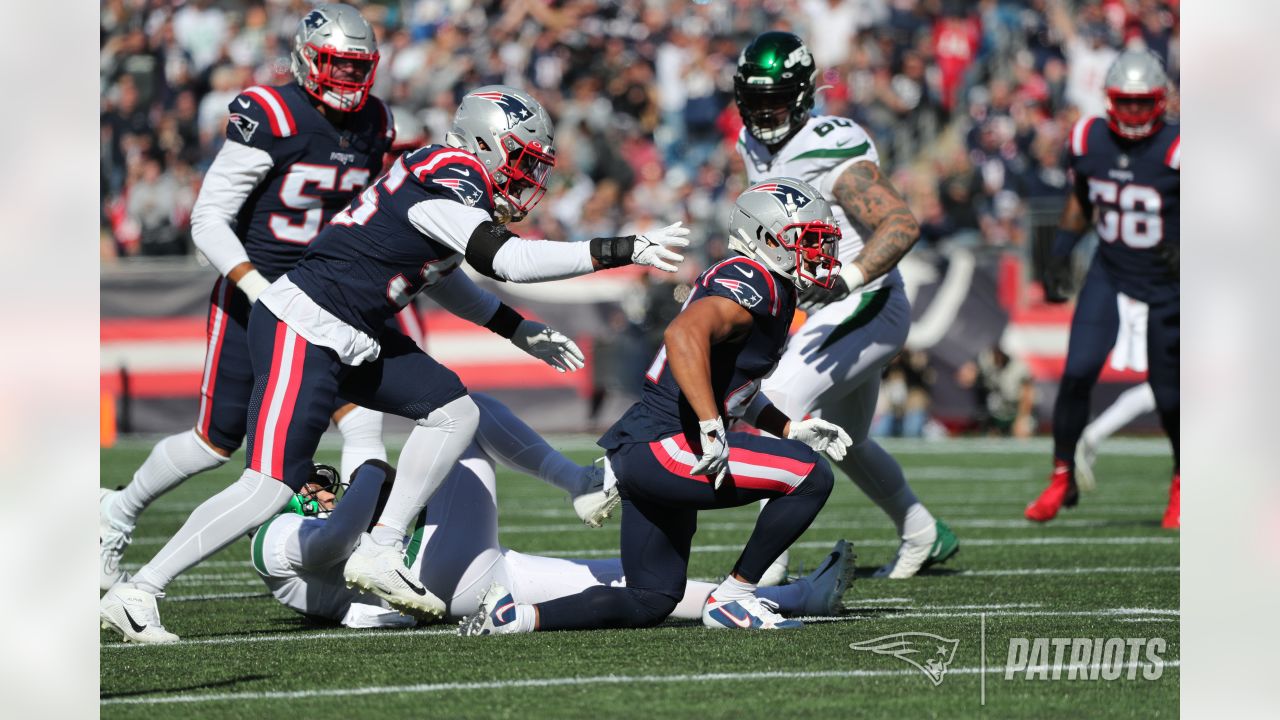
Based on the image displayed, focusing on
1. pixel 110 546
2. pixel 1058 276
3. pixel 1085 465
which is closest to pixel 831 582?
pixel 110 546

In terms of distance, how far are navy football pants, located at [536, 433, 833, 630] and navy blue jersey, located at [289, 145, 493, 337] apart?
78 cm

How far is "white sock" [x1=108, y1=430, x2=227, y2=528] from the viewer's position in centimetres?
589

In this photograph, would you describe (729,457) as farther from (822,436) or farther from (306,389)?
(306,389)

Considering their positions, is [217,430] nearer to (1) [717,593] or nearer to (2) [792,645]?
(1) [717,593]

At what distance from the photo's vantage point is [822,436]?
15.8ft

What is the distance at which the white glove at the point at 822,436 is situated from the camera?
4.80 metres

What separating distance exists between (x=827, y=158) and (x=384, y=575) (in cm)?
244

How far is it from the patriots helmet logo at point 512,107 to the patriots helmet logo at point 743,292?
819mm

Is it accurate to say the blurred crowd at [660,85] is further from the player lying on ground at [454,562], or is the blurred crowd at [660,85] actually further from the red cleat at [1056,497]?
the player lying on ground at [454,562]

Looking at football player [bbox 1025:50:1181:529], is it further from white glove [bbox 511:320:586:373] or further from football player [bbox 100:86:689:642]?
football player [bbox 100:86:689:642]

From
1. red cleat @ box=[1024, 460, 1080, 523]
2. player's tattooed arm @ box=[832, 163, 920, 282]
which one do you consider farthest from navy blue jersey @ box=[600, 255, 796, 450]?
red cleat @ box=[1024, 460, 1080, 523]

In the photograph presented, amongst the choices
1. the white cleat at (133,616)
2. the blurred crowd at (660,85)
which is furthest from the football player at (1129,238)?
the blurred crowd at (660,85)

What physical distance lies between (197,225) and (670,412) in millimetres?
1947

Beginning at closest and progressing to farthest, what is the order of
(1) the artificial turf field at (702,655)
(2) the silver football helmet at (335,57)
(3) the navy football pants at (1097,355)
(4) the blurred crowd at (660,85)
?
1. (1) the artificial turf field at (702,655)
2. (2) the silver football helmet at (335,57)
3. (3) the navy football pants at (1097,355)
4. (4) the blurred crowd at (660,85)
